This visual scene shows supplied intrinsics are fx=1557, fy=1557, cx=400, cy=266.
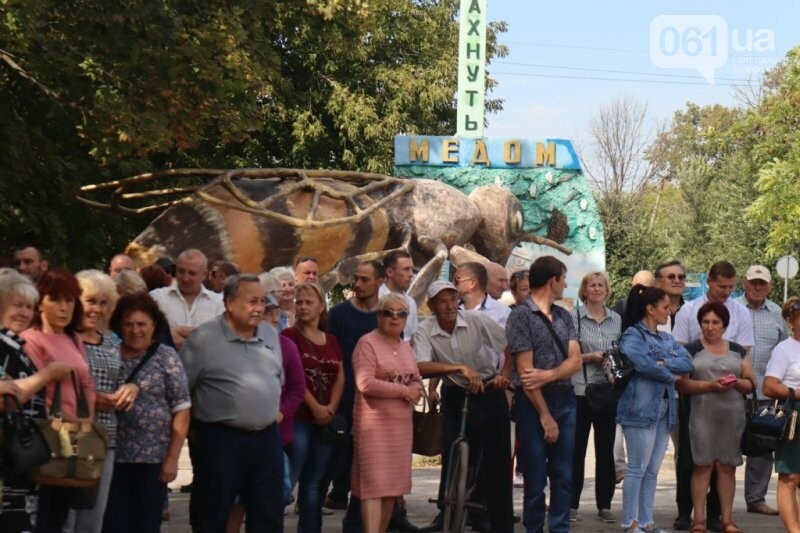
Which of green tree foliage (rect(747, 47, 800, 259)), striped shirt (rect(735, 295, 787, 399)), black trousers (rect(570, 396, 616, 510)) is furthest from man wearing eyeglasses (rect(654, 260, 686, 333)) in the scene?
green tree foliage (rect(747, 47, 800, 259))

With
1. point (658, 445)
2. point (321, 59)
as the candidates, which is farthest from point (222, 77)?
point (321, 59)

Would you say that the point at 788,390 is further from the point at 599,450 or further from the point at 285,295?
the point at 285,295

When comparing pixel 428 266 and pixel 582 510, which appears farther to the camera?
pixel 428 266

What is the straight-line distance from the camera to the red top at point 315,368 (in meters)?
9.48

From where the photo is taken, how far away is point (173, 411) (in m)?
7.90

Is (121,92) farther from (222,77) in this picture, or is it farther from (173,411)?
(173,411)

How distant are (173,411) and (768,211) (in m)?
34.0

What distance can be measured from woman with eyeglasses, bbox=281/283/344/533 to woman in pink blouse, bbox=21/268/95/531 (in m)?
2.23

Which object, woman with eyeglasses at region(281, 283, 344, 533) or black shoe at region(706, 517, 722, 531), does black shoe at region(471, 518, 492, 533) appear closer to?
woman with eyeglasses at region(281, 283, 344, 533)

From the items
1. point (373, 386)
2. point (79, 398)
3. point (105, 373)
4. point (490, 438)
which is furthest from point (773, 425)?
point (79, 398)

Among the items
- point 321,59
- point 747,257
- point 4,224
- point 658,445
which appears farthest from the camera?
point 747,257

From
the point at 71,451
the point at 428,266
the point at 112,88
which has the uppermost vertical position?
the point at 112,88

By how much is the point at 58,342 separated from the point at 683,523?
5555 mm

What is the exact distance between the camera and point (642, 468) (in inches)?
410
